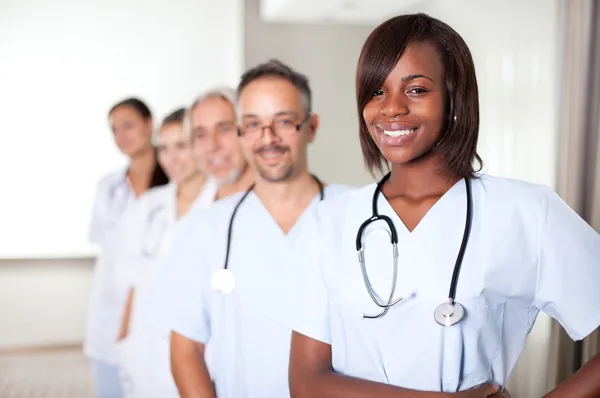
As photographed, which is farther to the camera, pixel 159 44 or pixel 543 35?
pixel 159 44

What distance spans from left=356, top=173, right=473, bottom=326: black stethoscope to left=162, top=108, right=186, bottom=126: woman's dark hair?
2.09 feet

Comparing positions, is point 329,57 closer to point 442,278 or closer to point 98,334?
point 442,278

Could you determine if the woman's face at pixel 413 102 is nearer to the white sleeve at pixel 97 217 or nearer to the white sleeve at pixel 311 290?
the white sleeve at pixel 311 290

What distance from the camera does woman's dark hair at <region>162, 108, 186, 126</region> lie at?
1.72 meters

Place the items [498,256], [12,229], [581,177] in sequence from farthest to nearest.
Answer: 1. [12,229]
2. [581,177]
3. [498,256]

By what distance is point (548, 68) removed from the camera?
156cm

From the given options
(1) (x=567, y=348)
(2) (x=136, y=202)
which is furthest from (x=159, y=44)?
(1) (x=567, y=348)

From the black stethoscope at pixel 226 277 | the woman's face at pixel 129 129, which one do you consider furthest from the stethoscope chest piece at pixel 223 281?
the woman's face at pixel 129 129

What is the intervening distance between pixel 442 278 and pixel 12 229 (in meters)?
1.02

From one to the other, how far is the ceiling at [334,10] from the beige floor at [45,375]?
0.95 m

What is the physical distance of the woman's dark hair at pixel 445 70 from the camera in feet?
3.82

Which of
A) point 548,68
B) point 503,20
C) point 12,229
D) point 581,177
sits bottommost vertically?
point 12,229

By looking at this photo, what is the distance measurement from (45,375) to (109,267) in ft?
0.97

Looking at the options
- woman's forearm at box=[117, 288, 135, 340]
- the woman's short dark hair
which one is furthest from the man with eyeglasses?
the woman's short dark hair
